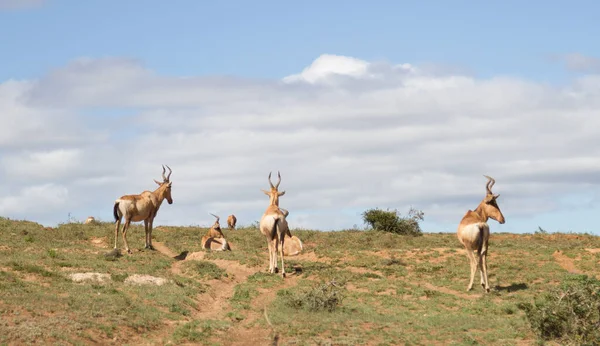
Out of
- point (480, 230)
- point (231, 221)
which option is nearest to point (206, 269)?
point (480, 230)

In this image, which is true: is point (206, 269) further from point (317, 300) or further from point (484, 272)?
point (484, 272)

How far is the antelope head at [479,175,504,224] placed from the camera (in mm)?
28156

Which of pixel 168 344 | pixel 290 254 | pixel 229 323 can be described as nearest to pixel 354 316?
pixel 229 323

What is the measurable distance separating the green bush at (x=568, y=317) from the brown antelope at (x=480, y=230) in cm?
555

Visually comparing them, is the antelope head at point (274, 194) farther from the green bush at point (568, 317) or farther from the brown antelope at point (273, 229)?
the green bush at point (568, 317)

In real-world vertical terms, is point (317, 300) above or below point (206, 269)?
below

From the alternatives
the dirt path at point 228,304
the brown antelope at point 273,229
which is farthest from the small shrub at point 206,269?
the brown antelope at point 273,229

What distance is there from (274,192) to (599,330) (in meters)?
13.3

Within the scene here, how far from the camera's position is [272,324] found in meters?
21.8

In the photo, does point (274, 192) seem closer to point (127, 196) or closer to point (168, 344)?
point (127, 196)

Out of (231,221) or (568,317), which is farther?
(231,221)

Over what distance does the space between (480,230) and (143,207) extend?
46.5ft

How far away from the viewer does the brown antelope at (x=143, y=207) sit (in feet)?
110

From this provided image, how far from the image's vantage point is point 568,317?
68.9 feet
